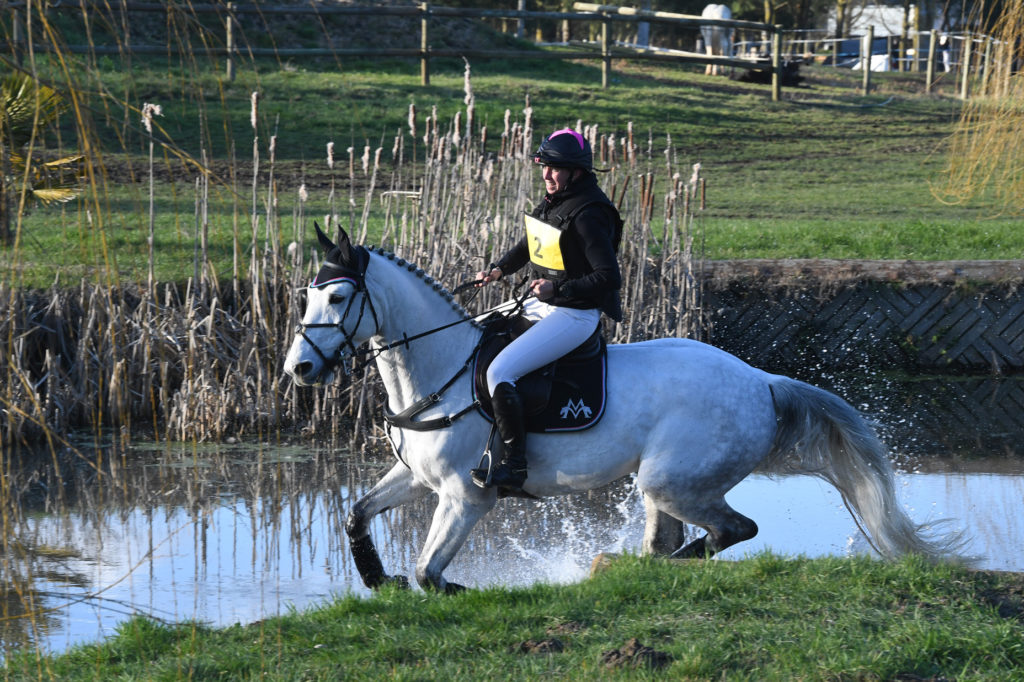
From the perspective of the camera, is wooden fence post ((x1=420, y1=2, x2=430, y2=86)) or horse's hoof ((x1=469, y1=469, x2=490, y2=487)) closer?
horse's hoof ((x1=469, y1=469, x2=490, y2=487))

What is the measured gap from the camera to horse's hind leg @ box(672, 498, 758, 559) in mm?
5518

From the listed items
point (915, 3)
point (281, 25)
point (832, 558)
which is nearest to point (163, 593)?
point (832, 558)

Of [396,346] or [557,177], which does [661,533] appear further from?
[557,177]

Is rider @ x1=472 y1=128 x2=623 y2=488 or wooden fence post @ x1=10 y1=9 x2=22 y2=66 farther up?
wooden fence post @ x1=10 y1=9 x2=22 y2=66

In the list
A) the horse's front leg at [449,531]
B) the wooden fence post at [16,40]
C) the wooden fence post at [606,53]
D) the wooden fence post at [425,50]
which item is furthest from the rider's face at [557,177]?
the wooden fence post at [606,53]

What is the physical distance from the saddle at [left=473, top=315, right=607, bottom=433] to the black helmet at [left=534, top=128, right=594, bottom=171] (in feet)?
2.61

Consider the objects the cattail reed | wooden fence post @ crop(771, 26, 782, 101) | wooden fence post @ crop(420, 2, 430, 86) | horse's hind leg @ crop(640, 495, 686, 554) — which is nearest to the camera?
horse's hind leg @ crop(640, 495, 686, 554)

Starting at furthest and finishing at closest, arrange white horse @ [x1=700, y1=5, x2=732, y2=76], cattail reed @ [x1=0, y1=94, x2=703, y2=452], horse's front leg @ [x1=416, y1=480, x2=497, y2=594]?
1. white horse @ [x1=700, y1=5, x2=732, y2=76]
2. cattail reed @ [x1=0, y1=94, x2=703, y2=452]
3. horse's front leg @ [x1=416, y1=480, x2=497, y2=594]

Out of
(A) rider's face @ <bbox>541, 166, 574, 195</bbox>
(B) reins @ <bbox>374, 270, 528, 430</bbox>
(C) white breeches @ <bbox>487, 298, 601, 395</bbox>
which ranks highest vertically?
(A) rider's face @ <bbox>541, 166, 574, 195</bbox>

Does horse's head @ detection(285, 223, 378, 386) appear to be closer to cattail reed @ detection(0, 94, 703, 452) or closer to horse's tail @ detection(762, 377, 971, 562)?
horse's tail @ detection(762, 377, 971, 562)

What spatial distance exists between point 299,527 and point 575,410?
8.60 ft

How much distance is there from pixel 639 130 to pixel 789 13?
69.8 feet

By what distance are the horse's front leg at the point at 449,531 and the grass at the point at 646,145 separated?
197 inches

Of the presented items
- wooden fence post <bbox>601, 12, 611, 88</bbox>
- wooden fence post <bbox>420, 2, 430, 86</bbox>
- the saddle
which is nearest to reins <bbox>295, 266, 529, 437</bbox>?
the saddle
